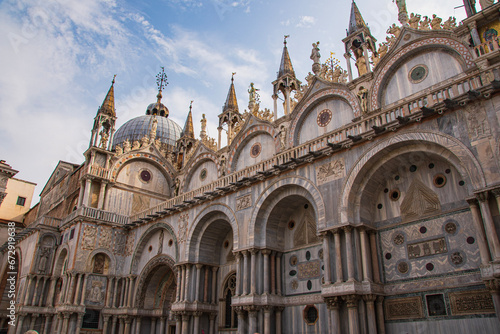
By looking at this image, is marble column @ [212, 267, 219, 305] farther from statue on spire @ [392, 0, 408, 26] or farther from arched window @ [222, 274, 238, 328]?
statue on spire @ [392, 0, 408, 26]

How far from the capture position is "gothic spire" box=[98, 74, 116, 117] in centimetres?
3070

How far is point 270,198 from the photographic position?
680 inches

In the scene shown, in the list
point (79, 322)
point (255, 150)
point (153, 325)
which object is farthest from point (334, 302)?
point (79, 322)

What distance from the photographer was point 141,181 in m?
28.3

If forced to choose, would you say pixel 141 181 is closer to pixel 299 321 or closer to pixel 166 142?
pixel 166 142

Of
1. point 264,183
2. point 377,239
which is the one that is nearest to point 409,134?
point 377,239

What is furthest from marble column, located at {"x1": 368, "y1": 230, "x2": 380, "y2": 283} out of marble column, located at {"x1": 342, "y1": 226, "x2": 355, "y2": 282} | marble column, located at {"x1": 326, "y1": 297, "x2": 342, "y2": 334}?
marble column, located at {"x1": 326, "y1": 297, "x2": 342, "y2": 334}

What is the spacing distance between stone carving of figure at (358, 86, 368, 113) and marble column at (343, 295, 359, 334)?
805 centimetres

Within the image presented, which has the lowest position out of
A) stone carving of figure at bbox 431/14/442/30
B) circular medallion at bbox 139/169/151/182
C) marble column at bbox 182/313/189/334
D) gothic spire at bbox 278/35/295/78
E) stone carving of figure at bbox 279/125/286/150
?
marble column at bbox 182/313/189/334

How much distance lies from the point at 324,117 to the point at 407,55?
455cm

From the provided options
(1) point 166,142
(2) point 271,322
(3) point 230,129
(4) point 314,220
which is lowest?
(2) point 271,322

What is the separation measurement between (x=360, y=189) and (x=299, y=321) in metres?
5.74

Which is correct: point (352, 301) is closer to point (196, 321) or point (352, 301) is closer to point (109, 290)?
point (196, 321)

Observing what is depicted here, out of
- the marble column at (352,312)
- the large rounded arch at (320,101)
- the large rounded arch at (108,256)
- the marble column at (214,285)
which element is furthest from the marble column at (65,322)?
the marble column at (352,312)
